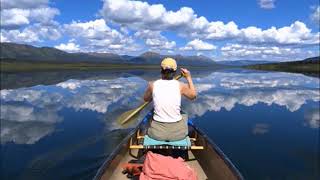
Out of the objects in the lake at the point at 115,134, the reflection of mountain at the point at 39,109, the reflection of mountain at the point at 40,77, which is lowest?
the reflection of mountain at the point at 40,77

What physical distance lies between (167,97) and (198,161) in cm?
429

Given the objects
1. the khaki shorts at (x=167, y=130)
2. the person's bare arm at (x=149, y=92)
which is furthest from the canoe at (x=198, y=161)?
the person's bare arm at (x=149, y=92)

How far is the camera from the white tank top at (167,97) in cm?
895

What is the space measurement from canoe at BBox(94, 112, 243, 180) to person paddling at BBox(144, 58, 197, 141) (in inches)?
65.0

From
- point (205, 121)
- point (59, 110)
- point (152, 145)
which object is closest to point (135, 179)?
point (152, 145)

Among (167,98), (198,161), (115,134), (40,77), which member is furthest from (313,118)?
(40,77)

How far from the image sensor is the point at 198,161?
1262cm

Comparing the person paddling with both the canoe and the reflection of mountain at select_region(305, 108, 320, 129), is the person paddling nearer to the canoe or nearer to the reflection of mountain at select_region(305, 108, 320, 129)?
the canoe

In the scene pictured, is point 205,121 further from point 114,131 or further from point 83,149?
point 83,149

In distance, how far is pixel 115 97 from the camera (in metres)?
38.2

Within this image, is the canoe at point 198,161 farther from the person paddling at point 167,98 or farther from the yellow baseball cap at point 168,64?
the yellow baseball cap at point 168,64

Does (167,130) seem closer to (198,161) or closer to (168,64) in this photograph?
(168,64)

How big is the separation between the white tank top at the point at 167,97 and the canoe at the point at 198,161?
203 centimetres

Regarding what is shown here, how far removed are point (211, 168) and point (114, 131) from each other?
34.3 ft
